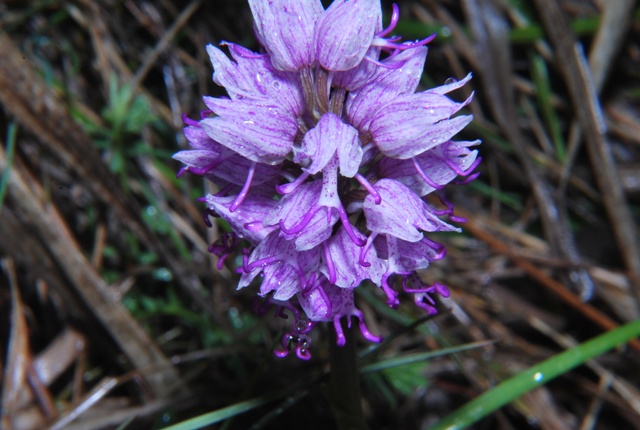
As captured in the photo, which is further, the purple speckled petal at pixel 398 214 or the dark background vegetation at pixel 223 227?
the dark background vegetation at pixel 223 227

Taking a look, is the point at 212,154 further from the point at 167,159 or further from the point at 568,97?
the point at 568,97

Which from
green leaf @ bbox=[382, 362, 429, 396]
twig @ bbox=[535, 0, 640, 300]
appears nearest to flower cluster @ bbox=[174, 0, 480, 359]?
green leaf @ bbox=[382, 362, 429, 396]

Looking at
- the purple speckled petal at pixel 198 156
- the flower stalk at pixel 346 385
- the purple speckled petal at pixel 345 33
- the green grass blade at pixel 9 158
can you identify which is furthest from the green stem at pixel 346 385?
the green grass blade at pixel 9 158

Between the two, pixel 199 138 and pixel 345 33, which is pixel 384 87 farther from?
pixel 199 138

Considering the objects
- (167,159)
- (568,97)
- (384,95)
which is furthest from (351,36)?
(568,97)

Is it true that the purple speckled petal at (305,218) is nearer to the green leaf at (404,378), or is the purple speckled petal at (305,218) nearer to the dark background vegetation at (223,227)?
the dark background vegetation at (223,227)
